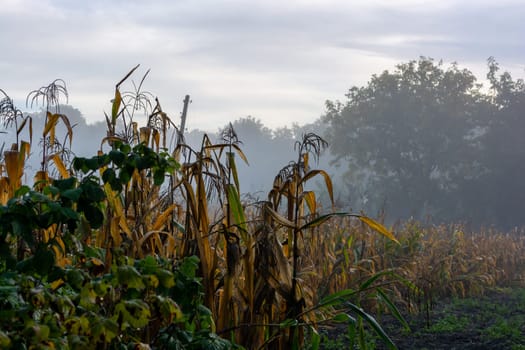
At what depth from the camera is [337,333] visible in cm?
522

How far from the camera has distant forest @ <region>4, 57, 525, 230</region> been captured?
3444 centimetres

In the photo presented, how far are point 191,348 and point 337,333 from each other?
3206mm

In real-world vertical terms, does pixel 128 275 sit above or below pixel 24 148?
below

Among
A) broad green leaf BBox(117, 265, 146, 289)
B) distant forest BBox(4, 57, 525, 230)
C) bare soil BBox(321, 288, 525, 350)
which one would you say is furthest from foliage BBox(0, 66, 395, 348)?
distant forest BBox(4, 57, 525, 230)

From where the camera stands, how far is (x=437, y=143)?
123 ft

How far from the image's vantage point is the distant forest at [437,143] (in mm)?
34438

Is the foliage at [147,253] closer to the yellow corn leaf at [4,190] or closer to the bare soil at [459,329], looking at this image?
the yellow corn leaf at [4,190]

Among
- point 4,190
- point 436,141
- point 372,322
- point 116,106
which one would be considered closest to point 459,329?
point 372,322

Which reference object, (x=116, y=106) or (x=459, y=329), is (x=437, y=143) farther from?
(x=116, y=106)

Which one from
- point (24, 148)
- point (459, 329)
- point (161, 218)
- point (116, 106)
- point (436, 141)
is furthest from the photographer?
point (436, 141)

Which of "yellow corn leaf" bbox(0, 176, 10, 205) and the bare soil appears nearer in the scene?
"yellow corn leaf" bbox(0, 176, 10, 205)

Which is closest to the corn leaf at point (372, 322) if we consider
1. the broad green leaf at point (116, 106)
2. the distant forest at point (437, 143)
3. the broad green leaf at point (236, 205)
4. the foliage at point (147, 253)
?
the foliage at point (147, 253)

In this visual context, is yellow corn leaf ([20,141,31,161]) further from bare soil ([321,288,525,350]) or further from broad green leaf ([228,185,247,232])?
bare soil ([321,288,525,350])

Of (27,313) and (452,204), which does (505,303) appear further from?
(452,204)
